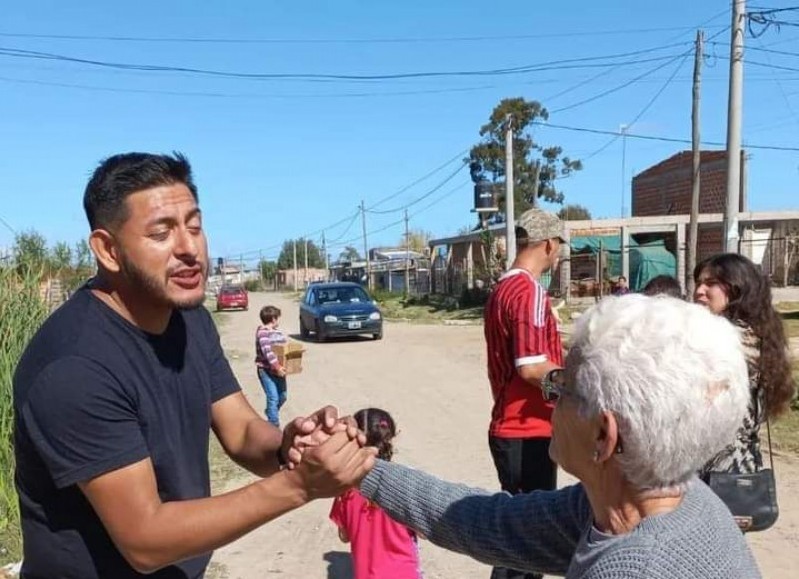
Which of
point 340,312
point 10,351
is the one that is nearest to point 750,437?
point 10,351

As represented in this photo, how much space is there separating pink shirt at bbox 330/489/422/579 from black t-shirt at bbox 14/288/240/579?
1.61 meters

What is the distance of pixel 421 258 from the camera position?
53125 millimetres

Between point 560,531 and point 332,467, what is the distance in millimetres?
620

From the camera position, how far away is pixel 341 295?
2083 centimetres

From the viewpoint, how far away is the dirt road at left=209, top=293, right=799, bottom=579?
4.89 meters

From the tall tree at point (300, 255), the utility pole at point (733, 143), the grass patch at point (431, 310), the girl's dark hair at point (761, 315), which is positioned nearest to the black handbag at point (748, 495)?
the girl's dark hair at point (761, 315)

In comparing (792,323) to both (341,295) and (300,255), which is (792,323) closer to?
(341,295)

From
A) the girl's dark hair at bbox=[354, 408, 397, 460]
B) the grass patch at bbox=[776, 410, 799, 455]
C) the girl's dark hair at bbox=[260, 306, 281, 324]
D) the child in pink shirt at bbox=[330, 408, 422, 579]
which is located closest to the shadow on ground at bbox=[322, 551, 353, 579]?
the child in pink shirt at bbox=[330, 408, 422, 579]

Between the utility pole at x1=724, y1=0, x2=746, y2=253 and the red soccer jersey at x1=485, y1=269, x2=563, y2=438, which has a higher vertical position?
the utility pole at x1=724, y1=0, x2=746, y2=253

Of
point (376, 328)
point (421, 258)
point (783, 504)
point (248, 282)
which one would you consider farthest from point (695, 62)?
point (248, 282)

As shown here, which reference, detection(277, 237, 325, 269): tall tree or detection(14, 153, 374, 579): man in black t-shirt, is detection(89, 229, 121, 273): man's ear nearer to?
detection(14, 153, 374, 579): man in black t-shirt

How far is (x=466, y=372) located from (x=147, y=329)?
11641 millimetres

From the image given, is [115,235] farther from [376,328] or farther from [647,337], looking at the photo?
[376,328]

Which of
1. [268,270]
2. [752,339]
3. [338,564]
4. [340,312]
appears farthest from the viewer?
[268,270]
